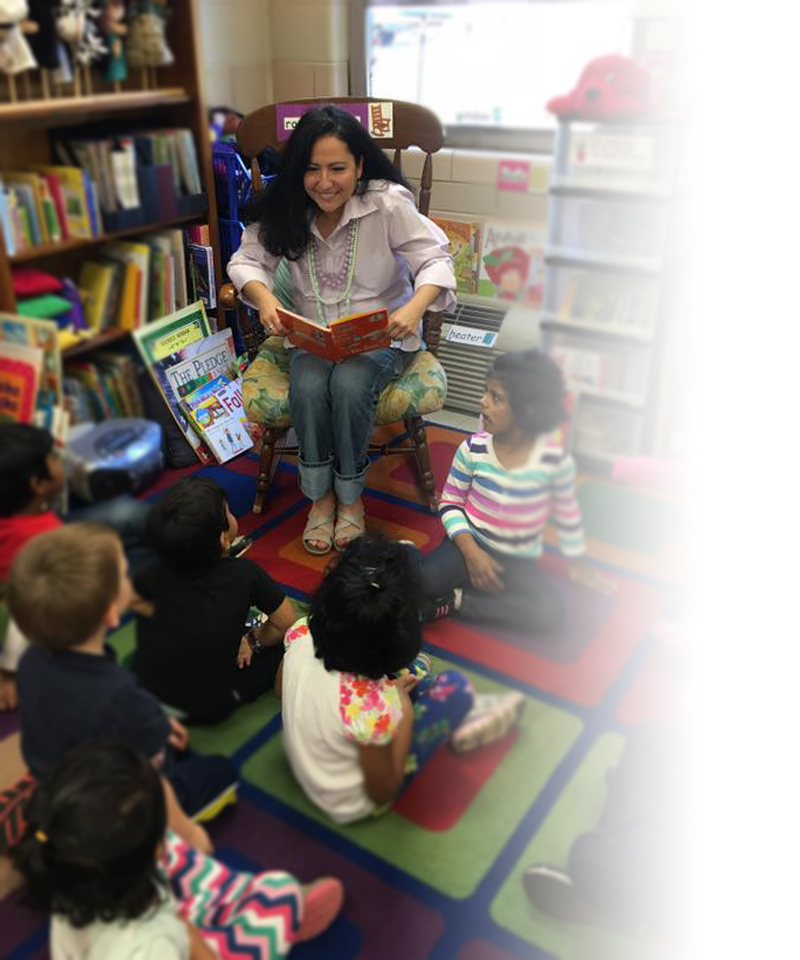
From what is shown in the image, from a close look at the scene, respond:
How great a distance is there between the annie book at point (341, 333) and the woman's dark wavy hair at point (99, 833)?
0.54 metres

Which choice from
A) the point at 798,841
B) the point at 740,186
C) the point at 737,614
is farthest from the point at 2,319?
the point at 798,841

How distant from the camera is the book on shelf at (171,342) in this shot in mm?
859

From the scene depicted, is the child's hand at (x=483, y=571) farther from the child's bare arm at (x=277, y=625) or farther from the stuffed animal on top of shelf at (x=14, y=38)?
the stuffed animal on top of shelf at (x=14, y=38)

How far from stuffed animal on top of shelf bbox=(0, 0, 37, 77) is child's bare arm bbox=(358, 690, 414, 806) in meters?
0.83

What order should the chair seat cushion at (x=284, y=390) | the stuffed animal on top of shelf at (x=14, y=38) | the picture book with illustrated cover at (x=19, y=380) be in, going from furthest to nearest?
the chair seat cushion at (x=284, y=390) < the picture book with illustrated cover at (x=19, y=380) < the stuffed animal on top of shelf at (x=14, y=38)

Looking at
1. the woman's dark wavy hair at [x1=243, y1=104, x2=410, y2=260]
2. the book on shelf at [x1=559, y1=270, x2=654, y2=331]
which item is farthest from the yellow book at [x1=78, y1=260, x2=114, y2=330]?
the book on shelf at [x1=559, y1=270, x2=654, y2=331]

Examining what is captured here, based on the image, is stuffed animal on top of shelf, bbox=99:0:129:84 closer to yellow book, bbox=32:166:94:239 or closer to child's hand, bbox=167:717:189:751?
yellow book, bbox=32:166:94:239

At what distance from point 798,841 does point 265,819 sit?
2.04 feet

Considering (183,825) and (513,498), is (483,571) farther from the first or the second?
(183,825)

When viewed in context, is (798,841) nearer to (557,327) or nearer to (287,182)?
(557,327)

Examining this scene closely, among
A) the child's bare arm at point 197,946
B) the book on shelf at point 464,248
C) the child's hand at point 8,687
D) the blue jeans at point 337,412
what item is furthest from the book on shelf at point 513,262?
the child's bare arm at point 197,946

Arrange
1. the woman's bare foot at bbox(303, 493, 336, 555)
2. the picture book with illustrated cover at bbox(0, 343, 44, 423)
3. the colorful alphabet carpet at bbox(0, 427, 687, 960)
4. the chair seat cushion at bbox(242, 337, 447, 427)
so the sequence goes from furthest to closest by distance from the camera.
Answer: the woman's bare foot at bbox(303, 493, 336, 555) < the chair seat cushion at bbox(242, 337, 447, 427) < the colorful alphabet carpet at bbox(0, 427, 687, 960) < the picture book with illustrated cover at bbox(0, 343, 44, 423)

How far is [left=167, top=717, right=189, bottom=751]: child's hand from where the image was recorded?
3.08 feet

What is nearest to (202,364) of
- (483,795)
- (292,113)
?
(292,113)
